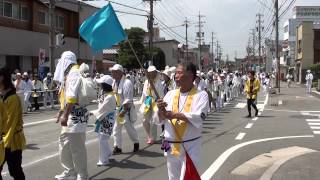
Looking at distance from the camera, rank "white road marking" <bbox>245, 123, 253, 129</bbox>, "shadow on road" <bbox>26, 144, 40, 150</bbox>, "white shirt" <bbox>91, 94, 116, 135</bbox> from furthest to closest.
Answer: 1. "white road marking" <bbox>245, 123, 253, 129</bbox>
2. "shadow on road" <bbox>26, 144, 40, 150</bbox>
3. "white shirt" <bbox>91, 94, 116, 135</bbox>

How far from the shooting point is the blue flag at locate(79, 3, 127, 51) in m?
6.65

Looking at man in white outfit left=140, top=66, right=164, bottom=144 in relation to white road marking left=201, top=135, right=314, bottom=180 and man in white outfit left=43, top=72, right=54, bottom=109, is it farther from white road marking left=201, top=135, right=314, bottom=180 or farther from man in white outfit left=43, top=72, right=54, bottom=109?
man in white outfit left=43, top=72, right=54, bottom=109

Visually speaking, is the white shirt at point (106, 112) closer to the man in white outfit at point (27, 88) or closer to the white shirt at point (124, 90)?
the white shirt at point (124, 90)

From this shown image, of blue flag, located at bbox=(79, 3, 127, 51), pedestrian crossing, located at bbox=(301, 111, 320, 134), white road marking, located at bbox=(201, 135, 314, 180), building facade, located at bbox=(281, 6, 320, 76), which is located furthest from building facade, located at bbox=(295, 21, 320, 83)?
blue flag, located at bbox=(79, 3, 127, 51)

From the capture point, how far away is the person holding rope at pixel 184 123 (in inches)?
218

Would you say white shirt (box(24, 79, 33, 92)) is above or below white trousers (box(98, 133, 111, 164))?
above

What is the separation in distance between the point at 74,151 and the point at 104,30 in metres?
2.12

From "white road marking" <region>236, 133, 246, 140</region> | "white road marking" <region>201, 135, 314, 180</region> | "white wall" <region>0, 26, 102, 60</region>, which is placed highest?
"white wall" <region>0, 26, 102, 60</region>

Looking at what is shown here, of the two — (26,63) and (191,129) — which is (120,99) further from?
(26,63)

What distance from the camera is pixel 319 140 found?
45.3 ft

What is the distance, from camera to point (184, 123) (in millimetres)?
5574

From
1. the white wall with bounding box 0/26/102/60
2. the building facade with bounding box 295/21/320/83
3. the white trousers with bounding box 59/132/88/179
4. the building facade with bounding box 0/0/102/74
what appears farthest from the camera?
the building facade with bounding box 295/21/320/83

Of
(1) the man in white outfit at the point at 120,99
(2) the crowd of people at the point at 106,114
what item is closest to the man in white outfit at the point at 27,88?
(2) the crowd of people at the point at 106,114

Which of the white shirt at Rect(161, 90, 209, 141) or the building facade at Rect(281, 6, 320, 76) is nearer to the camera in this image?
the white shirt at Rect(161, 90, 209, 141)
